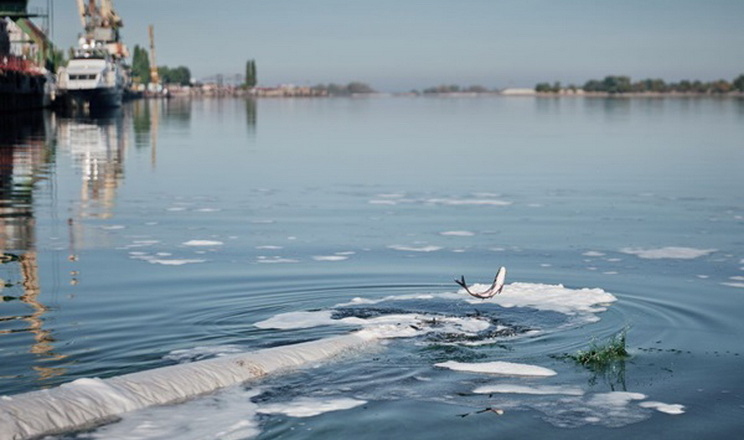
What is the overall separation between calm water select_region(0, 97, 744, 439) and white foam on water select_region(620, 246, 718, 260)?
0.09m

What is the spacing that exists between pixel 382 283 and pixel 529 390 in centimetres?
601

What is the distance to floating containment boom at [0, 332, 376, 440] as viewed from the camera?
388 inches

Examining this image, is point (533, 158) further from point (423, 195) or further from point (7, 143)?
point (7, 143)

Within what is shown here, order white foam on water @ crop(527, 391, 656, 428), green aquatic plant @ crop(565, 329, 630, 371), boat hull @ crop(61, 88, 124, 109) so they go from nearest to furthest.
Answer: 1. white foam on water @ crop(527, 391, 656, 428)
2. green aquatic plant @ crop(565, 329, 630, 371)
3. boat hull @ crop(61, 88, 124, 109)

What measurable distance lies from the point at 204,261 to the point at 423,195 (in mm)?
11995

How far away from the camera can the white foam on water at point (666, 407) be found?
1086 centimetres

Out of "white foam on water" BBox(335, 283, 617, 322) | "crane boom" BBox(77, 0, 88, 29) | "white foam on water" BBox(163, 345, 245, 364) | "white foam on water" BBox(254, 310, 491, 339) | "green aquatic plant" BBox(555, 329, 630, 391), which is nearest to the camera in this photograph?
"green aquatic plant" BBox(555, 329, 630, 391)

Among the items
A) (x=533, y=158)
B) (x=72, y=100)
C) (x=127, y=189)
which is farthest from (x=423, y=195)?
(x=72, y=100)

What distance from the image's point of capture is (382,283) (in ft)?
56.4

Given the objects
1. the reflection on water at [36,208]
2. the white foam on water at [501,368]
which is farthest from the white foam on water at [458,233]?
the white foam on water at [501,368]

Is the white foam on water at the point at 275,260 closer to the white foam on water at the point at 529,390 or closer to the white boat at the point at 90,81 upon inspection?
the white foam on water at the point at 529,390

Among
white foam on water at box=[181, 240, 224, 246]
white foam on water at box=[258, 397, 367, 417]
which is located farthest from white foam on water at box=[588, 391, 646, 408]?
white foam on water at box=[181, 240, 224, 246]

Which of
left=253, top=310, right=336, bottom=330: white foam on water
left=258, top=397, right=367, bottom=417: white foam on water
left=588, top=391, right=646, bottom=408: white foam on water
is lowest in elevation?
left=588, top=391, right=646, bottom=408: white foam on water

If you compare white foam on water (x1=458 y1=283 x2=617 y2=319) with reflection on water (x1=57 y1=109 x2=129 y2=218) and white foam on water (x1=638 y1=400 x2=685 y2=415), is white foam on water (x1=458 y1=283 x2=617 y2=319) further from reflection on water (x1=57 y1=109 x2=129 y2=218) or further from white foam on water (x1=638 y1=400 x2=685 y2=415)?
reflection on water (x1=57 y1=109 x2=129 y2=218)
